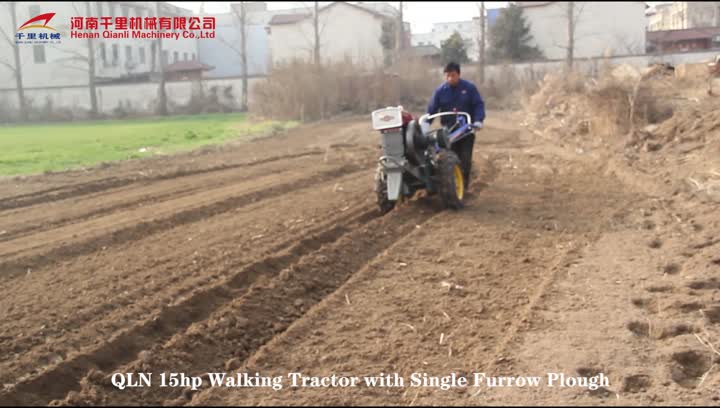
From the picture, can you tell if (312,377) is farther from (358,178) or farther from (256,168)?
(256,168)

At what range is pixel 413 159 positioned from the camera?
9328mm

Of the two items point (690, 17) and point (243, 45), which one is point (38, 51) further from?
point (243, 45)

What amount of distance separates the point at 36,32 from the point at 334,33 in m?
47.3

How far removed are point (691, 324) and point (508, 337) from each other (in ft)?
4.64

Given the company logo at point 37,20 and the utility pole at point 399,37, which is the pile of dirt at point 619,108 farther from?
the utility pole at point 399,37

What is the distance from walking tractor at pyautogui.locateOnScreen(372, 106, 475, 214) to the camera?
29.5 ft

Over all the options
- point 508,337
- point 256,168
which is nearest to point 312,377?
point 508,337

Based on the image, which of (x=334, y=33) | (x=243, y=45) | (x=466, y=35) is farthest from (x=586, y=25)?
(x=243, y=45)

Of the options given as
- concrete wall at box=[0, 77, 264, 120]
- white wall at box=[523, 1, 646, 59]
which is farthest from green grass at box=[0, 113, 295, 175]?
white wall at box=[523, 1, 646, 59]

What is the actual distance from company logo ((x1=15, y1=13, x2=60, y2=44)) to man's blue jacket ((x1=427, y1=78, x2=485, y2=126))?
17.1 ft

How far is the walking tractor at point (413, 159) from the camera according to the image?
898 centimetres

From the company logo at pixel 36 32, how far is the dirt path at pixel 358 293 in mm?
2403

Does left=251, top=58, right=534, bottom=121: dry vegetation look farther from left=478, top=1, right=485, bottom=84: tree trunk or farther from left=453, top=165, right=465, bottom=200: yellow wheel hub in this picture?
left=453, top=165, right=465, bottom=200: yellow wheel hub

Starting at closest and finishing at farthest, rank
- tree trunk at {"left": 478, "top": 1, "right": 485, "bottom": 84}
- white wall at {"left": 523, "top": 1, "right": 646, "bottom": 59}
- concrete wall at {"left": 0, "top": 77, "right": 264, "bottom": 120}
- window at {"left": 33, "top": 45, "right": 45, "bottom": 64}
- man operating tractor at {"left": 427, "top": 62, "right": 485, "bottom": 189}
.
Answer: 1. man operating tractor at {"left": 427, "top": 62, "right": 485, "bottom": 189}
2. window at {"left": 33, "top": 45, "right": 45, "bottom": 64}
3. tree trunk at {"left": 478, "top": 1, "right": 485, "bottom": 84}
4. white wall at {"left": 523, "top": 1, "right": 646, "bottom": 59}
5. concrete wall at {"left": 0, "top": 77, "right": 264, "bottom": 120}
